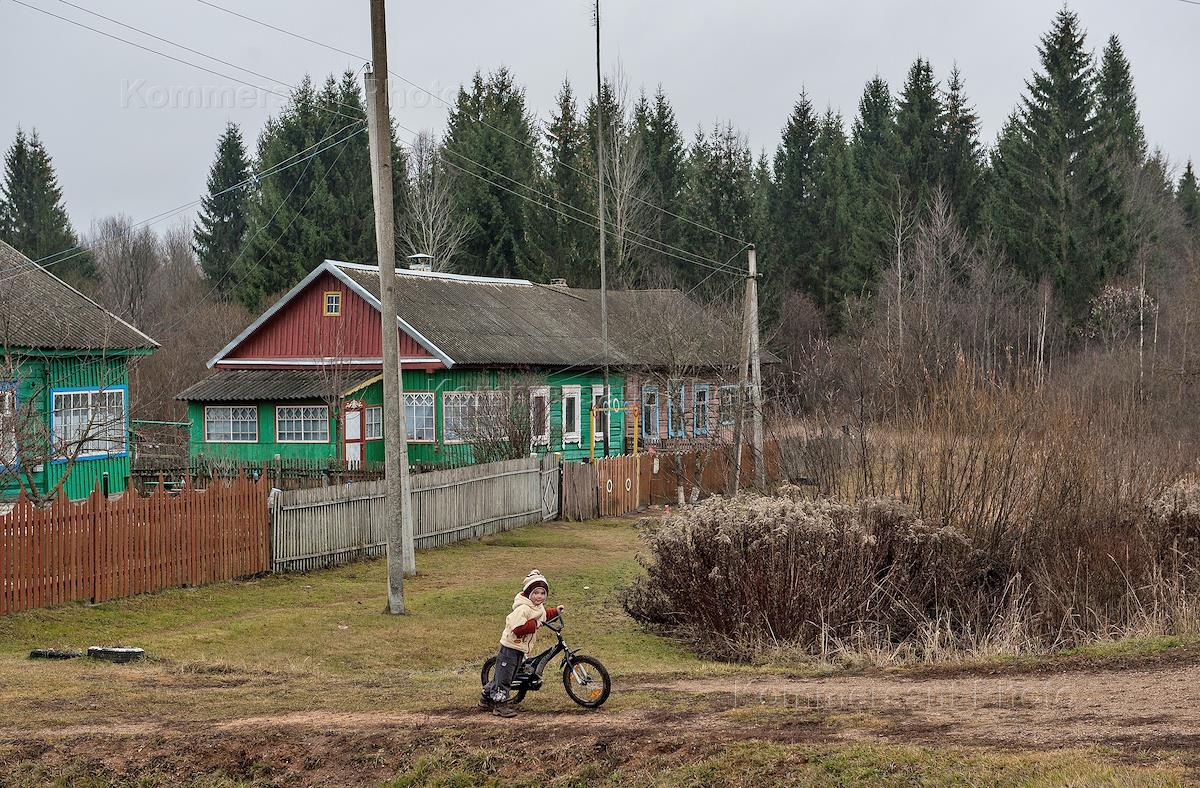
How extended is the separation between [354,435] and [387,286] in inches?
647

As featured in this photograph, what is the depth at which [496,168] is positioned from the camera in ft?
200

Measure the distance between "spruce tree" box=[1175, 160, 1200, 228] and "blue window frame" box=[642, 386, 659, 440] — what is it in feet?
154

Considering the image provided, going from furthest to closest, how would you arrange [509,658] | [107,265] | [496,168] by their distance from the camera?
[107,265]
[496,168]
[509,658]

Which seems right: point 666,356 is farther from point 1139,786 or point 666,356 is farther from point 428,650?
point 1139,786

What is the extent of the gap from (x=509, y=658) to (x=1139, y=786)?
4847mm

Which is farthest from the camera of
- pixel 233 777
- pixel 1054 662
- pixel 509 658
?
pixel 1054 662

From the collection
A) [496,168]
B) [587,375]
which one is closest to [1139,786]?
[587,375]

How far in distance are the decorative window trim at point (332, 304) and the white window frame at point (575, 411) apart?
23.2ft

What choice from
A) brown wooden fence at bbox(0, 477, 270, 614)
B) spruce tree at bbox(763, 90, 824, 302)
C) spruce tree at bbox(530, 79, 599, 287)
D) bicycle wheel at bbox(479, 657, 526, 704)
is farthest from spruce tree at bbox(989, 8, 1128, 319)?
bicycle wheel at bbox(479, 657, 526, 704)

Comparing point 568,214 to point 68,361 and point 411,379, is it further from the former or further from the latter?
point 68,361

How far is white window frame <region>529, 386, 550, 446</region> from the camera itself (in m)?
32.1

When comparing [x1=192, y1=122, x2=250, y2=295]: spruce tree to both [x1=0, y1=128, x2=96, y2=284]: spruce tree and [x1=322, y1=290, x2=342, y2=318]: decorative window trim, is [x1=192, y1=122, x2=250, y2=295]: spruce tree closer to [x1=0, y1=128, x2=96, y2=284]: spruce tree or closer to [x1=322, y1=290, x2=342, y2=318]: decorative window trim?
[x1=0, y1=128, x2=96, y2=284]: spruce tree

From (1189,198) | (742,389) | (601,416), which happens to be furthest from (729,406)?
(1189,198)

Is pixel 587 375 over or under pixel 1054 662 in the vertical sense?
over
